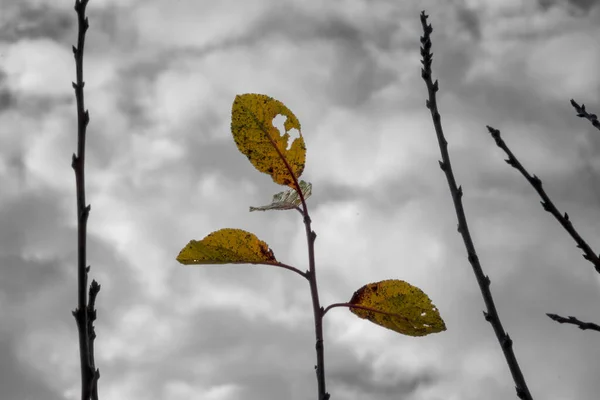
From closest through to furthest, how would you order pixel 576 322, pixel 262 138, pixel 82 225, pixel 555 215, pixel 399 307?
pixel 82 225
pixel 555 215
pixel 576 322
pixel 399 307
pixel 262 138

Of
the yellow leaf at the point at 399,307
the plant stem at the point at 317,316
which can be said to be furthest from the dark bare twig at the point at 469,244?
the plant stem at the point at 317,316

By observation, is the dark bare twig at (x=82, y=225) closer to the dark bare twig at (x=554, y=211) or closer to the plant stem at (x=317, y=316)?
the plant stem at (x=317, y=316)

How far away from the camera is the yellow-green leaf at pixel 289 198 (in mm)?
1938

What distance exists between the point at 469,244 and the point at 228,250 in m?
0.73

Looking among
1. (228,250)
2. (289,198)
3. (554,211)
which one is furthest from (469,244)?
(228,250)

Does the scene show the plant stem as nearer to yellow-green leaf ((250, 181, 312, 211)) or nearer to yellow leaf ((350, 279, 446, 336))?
yellow-green leaf ((250, 181, 312, 211))

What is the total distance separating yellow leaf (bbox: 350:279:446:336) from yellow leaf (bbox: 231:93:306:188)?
0.43 m

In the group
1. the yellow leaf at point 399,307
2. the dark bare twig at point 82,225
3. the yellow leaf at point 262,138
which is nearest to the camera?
the dark bare twig at point 82,225

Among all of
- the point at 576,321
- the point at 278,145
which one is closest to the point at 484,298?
the point at 576,321

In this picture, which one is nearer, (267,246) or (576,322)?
(576,322)

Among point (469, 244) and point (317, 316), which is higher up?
point (469, 244)

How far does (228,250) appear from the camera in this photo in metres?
1.92

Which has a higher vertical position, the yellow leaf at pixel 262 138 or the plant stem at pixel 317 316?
the yellow leaf at pixel 262 138

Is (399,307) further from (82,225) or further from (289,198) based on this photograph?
(82,225)
